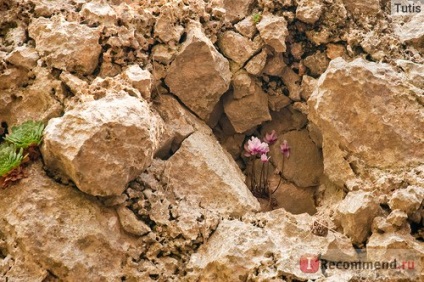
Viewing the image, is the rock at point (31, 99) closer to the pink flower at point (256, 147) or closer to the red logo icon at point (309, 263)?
the pink flower at point (256, 147)

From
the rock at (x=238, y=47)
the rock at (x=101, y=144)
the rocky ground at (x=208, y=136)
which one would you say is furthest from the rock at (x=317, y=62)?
the rock at (x=101, y=144)

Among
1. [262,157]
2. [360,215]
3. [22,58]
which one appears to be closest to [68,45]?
[22,58]

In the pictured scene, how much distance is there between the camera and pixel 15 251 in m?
3.34

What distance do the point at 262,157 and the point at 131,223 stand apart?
1.80 meters

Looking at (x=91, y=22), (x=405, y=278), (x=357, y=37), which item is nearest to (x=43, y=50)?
(x=91, y=22)

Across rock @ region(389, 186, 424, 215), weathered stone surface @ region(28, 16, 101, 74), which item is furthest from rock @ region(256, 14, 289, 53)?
rock @ region(389, 186, 424, 215)

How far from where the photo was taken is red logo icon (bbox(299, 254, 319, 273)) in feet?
10.9

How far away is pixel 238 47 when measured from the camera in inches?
189

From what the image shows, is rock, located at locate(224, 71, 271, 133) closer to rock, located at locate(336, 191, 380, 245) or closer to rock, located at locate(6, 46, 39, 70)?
rock, located at locate(336, 191, 380, 245)

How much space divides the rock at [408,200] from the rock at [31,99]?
3.07 m

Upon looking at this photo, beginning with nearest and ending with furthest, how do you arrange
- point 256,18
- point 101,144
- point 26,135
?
point 101,144 < point 26,135 < point 256,18

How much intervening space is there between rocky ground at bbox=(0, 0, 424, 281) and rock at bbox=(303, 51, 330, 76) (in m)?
0.03

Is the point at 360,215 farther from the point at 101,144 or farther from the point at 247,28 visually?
the point at 247,28

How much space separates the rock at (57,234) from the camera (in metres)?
3.31
